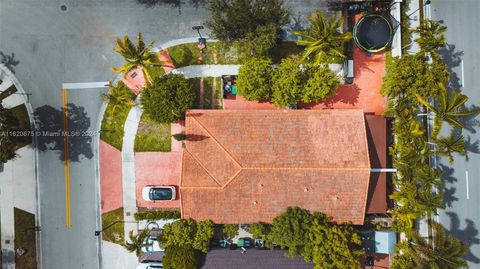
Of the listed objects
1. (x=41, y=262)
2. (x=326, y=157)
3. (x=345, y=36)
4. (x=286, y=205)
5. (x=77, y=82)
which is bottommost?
(x=41, y=262)

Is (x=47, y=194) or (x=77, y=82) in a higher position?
(x=77, y=82)

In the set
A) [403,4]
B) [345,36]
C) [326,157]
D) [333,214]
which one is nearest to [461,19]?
[403,4]

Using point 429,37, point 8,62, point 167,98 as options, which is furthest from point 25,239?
point 429,37

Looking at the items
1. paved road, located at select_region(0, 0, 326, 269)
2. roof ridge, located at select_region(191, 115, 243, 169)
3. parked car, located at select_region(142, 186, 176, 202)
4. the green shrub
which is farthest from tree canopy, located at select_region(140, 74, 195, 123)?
the green shrub

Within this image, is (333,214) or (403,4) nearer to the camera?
(333,214)

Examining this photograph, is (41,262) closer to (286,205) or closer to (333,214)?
(286,205)

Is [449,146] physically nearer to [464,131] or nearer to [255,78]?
[464,131]
